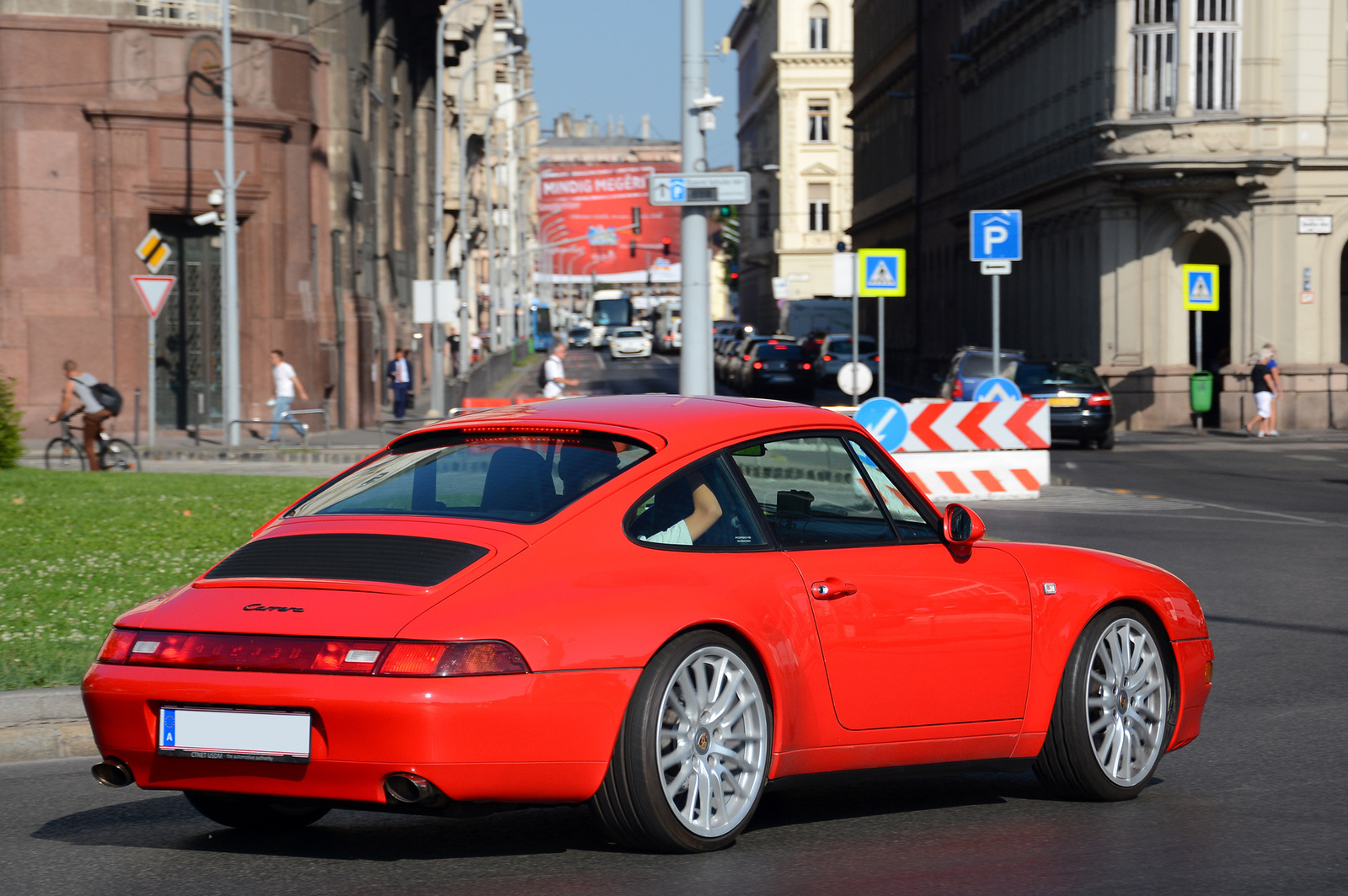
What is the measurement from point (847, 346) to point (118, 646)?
52.6 m

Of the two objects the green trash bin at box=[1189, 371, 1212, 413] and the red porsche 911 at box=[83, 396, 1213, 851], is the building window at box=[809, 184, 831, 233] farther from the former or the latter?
the red porsche 911 at box=[83, 396, 1213, 851]

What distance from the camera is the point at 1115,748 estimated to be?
6.41m

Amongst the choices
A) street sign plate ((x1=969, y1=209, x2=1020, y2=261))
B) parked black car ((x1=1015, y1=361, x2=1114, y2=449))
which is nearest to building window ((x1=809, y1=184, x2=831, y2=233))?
parked black car ((x1=1015, y1=361, x2=1114, y2=449))

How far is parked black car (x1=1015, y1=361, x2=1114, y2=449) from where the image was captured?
32.0m

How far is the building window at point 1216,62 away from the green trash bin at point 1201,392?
546 cm

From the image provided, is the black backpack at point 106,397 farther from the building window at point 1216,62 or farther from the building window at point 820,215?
the building window at point 820,215

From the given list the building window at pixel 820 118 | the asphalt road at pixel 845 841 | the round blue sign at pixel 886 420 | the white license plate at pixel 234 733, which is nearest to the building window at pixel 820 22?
the building window at pixel 820 118

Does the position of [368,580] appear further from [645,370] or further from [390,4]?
[645,370]

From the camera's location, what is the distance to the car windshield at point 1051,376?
3225 centimetres

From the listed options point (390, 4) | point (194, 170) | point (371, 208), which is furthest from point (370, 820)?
point (390, 4)

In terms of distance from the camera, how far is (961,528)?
239 inches

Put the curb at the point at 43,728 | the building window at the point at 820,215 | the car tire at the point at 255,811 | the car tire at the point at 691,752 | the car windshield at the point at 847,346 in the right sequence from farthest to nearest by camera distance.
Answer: the building window at the point at 820,215 < the car windshield at the point at 847,346 < the curb at the point at 43,728 < the car tire at the point at 255,811 < the car tire at the point at 691,752

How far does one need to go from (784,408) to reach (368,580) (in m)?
1.75

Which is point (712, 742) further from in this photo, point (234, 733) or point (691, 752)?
point (234, 733)
